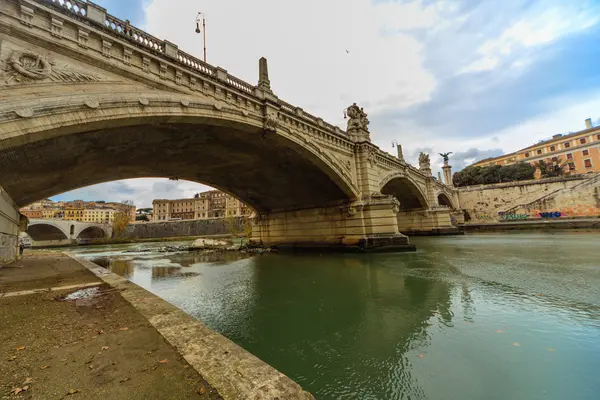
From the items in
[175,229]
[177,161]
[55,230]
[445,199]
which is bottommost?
[175,229]

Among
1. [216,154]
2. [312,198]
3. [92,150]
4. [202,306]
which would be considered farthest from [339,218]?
[92,150]

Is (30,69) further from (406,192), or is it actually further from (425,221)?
(425,221)

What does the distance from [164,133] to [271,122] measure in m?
4.81

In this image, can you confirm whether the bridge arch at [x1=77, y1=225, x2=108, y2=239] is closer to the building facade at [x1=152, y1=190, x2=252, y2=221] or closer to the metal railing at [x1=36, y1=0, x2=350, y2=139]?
the building facade at [x1=152, y1=190, x2=252, y2=221]

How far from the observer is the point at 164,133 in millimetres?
11219

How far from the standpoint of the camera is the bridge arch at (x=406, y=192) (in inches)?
1100

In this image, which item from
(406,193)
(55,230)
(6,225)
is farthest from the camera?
(55,230)

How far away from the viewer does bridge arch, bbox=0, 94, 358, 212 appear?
7493 mm

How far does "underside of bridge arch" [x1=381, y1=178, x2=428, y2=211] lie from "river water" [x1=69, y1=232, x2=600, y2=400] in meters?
19.4

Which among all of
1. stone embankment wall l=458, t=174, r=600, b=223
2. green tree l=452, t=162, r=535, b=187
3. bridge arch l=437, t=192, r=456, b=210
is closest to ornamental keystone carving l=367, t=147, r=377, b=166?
bridge arch l=437, t=192, r=456, b=210

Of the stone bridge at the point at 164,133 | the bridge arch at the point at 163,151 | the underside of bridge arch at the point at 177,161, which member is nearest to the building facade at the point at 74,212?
the underside of bridge arch at the point at 177,161

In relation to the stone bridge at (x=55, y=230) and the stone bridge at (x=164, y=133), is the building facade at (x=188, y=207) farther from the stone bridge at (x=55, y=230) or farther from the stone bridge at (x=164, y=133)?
the stone bridge at (x=164, y=133)

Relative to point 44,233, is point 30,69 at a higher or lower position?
higher

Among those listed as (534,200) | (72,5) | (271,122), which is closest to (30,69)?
(72,5)
